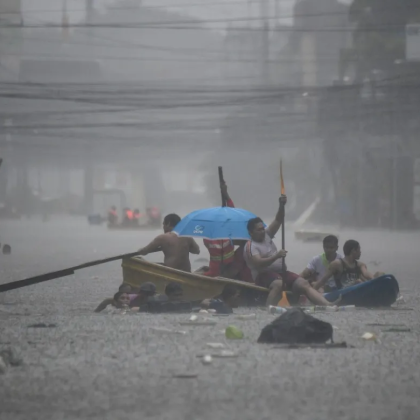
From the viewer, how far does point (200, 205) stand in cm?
12219

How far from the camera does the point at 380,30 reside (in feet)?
176

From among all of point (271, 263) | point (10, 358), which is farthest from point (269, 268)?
point (10, 358)

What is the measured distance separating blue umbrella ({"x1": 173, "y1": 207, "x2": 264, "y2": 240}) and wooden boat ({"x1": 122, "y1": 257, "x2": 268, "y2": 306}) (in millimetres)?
863

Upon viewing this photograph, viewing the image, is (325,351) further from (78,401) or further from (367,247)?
(367,247)

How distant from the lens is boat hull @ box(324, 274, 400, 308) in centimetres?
1182

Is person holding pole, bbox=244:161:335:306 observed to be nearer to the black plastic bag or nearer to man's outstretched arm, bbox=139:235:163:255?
man's outstretched arm, bbox=139:235:163:255

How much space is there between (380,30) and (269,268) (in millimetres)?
43148

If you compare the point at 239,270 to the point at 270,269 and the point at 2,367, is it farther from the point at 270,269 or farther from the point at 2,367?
the point at 2,367

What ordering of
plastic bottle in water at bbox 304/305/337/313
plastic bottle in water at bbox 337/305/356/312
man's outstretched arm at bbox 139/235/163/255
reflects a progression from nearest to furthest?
1. plastic bottle in water at bbox 304/305/337/313
2. plastic bottle in water at bbox 337/305/356/312
3. man's outstretched arm at bbox 139/235/163/255

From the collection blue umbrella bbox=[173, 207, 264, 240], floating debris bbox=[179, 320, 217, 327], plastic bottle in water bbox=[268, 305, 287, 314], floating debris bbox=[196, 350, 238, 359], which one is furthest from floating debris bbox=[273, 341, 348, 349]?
blue umbrella bbox=[173, 207, 264, 240]

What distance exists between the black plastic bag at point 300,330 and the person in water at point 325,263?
353 cm

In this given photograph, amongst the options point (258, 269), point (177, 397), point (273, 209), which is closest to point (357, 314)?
point (258, 269)

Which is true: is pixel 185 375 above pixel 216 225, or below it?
below

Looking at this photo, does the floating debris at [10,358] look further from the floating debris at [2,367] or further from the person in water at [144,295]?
the person in water at [144,295]
